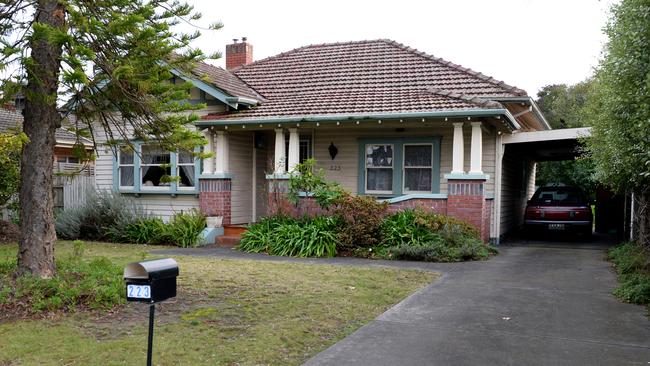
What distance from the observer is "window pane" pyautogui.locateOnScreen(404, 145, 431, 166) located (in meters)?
14.0

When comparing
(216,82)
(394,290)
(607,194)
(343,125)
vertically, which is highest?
(216,82)

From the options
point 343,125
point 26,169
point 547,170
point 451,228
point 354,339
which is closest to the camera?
point 354,339

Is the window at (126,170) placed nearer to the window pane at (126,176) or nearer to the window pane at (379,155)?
the window pane at (126,176)

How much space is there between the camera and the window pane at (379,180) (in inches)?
565

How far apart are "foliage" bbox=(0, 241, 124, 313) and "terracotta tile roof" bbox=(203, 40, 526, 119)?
26.0 feet

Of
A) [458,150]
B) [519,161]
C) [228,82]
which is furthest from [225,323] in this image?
[519,161]

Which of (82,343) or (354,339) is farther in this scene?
(354,339)

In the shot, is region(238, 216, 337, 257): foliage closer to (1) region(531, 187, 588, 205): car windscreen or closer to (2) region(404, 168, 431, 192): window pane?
(2) region(404, 168, 431, 192): window pane

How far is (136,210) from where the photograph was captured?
14.8 metres

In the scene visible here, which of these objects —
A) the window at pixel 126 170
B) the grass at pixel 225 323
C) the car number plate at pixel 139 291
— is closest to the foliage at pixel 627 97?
the grass at pixel 225 323

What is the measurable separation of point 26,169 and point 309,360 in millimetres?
4554

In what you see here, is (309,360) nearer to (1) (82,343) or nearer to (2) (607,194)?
(1) (82,343)

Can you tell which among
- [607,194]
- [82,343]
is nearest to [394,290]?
[82,343]

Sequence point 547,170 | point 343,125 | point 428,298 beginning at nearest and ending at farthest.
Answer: point 428,298 → point 343,125 → point 547,170
